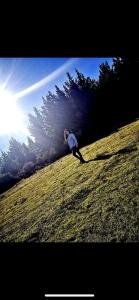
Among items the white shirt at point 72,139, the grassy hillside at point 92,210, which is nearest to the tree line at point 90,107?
the white shirt at point 72,139

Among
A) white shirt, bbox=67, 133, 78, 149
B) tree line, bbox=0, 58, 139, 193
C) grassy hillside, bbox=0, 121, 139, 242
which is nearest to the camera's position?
grassy hillside, bbox=0, 121, 139, 242

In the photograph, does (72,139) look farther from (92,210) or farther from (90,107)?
(90,107)

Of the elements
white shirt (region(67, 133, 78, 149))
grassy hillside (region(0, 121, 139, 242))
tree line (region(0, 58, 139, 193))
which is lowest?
grassy hillside (region(0, 121, 139, 242))

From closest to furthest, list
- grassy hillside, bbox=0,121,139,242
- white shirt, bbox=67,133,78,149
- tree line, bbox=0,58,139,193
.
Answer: grassy hillside, bbox=0,121,139,242 < white shirt, bbox=67,133,78,149 < tree line, bbox=0,58,139,193

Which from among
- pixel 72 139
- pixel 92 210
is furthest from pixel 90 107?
pixel 92 210

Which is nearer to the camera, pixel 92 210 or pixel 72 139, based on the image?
pixel 92 210

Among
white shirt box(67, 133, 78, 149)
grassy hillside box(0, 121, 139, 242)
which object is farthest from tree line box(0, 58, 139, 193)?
grassy hillside box(0, 121, 139, 242)

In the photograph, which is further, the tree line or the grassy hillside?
the tree line

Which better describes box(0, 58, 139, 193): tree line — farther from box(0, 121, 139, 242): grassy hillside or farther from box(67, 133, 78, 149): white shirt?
box(0, 121, 139, 242): grassy hillside

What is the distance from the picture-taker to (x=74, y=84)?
24.8 metres

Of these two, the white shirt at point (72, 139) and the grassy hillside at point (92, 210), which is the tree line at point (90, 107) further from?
the grassy hillside at point (92, 210)

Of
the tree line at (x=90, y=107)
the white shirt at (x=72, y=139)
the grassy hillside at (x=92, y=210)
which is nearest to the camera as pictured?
the grassy hillside at (x=92, y=210)
